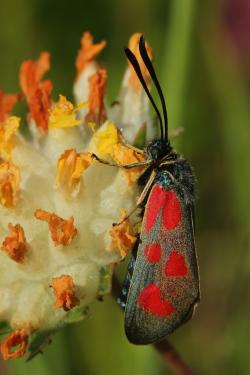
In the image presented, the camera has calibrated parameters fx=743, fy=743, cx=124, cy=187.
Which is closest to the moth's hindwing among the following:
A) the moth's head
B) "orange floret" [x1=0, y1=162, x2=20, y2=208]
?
the moth's head

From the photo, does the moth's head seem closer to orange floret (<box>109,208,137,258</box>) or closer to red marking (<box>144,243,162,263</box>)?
orange floret (<box>109,208,137,258</box>)

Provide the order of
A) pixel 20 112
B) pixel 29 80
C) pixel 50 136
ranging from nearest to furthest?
pixel 50 136, pixel 29 80, pixel 20 112

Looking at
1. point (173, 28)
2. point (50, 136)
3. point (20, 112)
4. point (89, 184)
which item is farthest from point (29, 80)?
point (20, 112)

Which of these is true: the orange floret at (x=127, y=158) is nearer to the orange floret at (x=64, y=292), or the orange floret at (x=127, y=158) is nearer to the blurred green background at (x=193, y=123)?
the orange floret at (x=64, y=292)

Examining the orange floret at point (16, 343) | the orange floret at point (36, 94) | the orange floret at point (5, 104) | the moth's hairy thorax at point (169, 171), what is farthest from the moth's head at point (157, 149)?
the orange floret at point (16, 343)

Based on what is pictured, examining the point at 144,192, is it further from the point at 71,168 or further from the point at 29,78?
the point at 29,78

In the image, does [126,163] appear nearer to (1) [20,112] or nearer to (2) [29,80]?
(2) [29,80]

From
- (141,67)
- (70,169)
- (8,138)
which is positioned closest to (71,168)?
(70,169)
